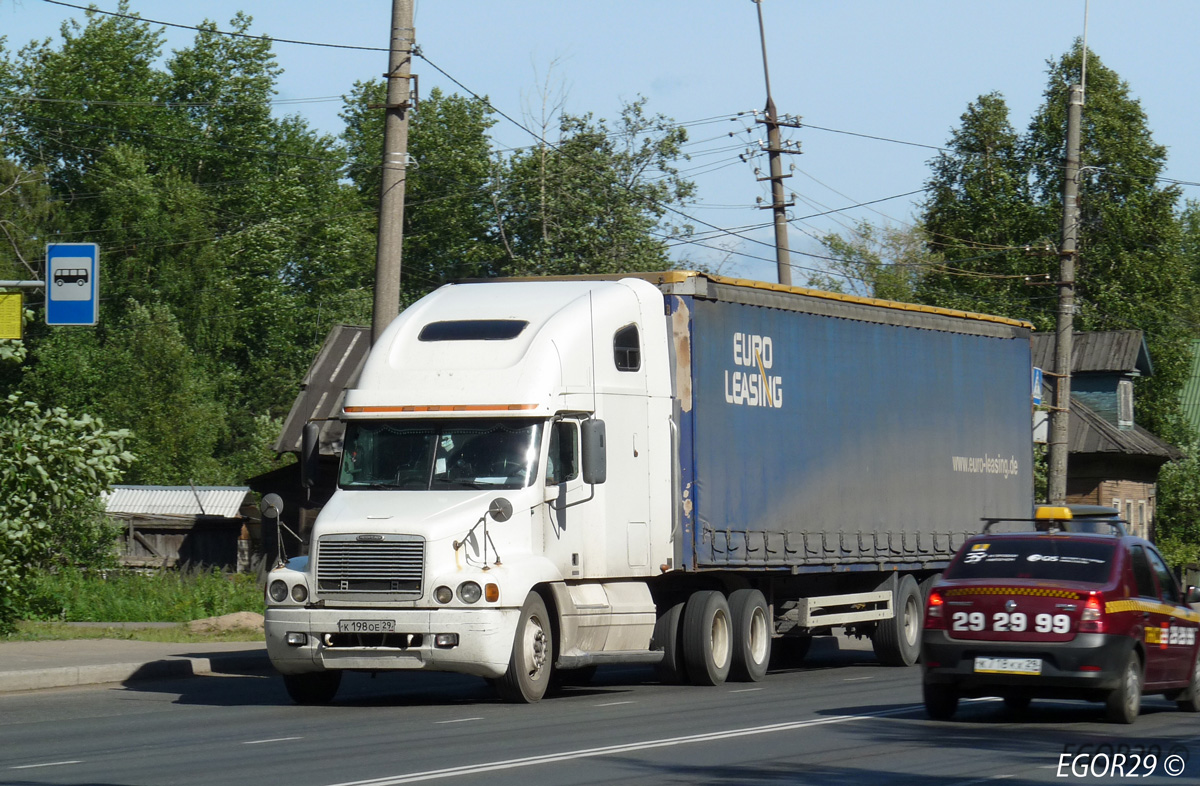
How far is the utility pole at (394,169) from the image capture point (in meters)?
19.2

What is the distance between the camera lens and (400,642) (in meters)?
14.7

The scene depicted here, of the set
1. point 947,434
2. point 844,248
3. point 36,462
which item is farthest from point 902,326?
point 844,248

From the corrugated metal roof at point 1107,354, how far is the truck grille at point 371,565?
147 ft

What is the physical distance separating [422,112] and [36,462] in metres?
55.9

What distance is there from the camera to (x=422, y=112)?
74875 millimetres

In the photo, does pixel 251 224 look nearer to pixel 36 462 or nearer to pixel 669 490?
pixel 36 462

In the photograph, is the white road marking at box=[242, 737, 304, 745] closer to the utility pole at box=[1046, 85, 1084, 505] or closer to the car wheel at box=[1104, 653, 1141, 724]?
the car wheel at box=[1104, 653, 1141, 724]

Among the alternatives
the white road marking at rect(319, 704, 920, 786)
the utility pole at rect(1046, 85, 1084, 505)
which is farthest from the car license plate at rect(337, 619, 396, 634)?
the utility pole at rect(1046, 85, 1084, 505)

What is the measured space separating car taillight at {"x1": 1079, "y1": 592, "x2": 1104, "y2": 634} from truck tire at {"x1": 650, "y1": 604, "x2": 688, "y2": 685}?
5.29 m

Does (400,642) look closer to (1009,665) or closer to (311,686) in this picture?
(311,686)

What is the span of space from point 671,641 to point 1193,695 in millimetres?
5077

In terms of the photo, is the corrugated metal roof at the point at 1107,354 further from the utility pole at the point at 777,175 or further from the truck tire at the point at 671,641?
the truck tire at the point at 671,641

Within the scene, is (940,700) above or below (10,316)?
below

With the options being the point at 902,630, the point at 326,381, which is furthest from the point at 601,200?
the point at 902,630
